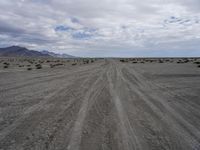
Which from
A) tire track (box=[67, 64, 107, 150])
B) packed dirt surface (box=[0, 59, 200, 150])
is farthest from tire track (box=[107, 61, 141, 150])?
tire track (box=[67, 64, 107, 150])

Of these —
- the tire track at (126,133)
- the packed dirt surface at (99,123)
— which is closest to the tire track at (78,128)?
the packed dirt surface at (99,123)

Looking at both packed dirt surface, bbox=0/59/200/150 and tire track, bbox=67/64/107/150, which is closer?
tire track, bbox=67/64/107/150

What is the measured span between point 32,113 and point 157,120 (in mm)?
4141

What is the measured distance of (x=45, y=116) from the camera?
726 centimetres

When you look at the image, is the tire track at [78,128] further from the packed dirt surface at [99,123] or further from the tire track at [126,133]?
the tire track at [126,133]

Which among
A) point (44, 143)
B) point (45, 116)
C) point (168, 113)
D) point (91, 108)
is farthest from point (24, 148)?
point (168, 113)

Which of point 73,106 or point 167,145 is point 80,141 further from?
point 73,106

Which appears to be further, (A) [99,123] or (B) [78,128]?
(A) [99,123]

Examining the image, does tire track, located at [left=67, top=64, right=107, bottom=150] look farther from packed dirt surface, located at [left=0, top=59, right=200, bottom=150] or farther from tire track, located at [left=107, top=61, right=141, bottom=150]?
tire track, located at [left=107, top=61, right=141, bottom=150]

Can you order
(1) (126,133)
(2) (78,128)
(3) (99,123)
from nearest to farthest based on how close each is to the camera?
(1) (126,133), (2) (78,128), (3) (99,123)

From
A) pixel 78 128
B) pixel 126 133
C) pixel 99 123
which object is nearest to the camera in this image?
pixel 126 133

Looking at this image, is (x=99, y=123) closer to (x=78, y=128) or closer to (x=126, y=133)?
(x=78, y=128)

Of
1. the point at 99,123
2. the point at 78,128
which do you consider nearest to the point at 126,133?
the point at 99,123

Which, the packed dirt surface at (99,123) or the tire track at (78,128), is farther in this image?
the packed dirt surface at (99,123)
